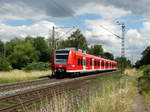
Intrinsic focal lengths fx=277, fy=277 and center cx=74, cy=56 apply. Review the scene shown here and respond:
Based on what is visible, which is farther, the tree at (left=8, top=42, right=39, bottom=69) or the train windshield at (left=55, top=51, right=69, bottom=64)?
the tree at (left=8, top=42, right=39, bottom=69)

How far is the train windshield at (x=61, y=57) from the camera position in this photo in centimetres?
2891

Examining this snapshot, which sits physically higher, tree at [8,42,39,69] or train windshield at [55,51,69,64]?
tree at [8,42,39,69]

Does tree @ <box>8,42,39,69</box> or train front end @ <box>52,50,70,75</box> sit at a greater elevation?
tree @ <box>8,42,39,69</box>

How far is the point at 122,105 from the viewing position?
10.6 meters

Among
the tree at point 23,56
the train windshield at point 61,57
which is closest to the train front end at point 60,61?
the train windshield at point 61,57

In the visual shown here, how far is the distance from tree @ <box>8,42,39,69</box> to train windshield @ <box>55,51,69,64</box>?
234 ft

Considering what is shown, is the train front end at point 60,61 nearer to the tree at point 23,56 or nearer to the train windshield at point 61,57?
the train windshield at point 61,57

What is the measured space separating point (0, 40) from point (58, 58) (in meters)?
102

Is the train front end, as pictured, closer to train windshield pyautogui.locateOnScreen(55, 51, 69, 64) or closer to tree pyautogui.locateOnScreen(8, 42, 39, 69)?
train windshield pyautogui.locateOnScreen(55, 51, 69, 64)

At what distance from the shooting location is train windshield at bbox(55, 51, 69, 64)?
2891 centimetres

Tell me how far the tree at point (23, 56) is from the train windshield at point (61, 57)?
71.5m

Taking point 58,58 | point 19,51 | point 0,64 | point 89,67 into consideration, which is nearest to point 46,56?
point 19,51

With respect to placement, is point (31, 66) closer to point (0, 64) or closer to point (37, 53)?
point (0, 64)

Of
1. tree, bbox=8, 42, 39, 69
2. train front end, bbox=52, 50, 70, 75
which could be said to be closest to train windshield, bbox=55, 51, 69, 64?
train front end, bbox=52, 50, 70, 75
